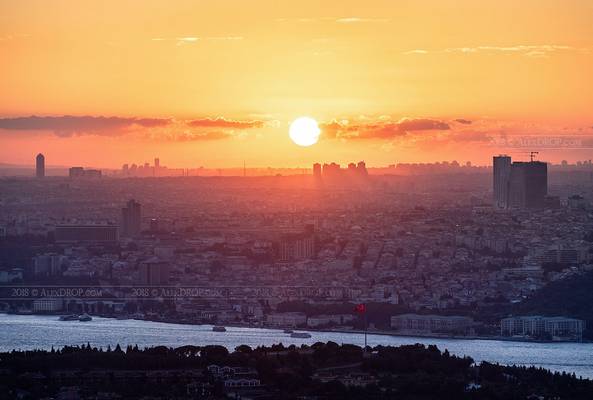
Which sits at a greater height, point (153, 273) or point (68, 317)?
point (153, 273)

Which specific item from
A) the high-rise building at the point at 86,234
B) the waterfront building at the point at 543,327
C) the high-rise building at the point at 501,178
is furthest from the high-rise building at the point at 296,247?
the waterfront building at the point at 543,327

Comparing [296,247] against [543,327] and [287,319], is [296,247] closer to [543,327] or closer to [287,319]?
[287,319]

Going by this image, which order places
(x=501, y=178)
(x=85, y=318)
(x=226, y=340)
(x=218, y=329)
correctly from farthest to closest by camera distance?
(x=501, y=178) → (x=85, y=318) → (x=218, y=329) → (x=226, y=340)

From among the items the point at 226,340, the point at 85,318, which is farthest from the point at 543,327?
the point at 85,318

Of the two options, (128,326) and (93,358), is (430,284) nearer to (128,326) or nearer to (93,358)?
(128,326)

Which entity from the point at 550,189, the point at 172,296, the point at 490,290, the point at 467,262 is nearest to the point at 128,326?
the point at 172,296

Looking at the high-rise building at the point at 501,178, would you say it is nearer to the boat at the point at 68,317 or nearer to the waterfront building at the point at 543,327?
the boat at the point at 68,317
